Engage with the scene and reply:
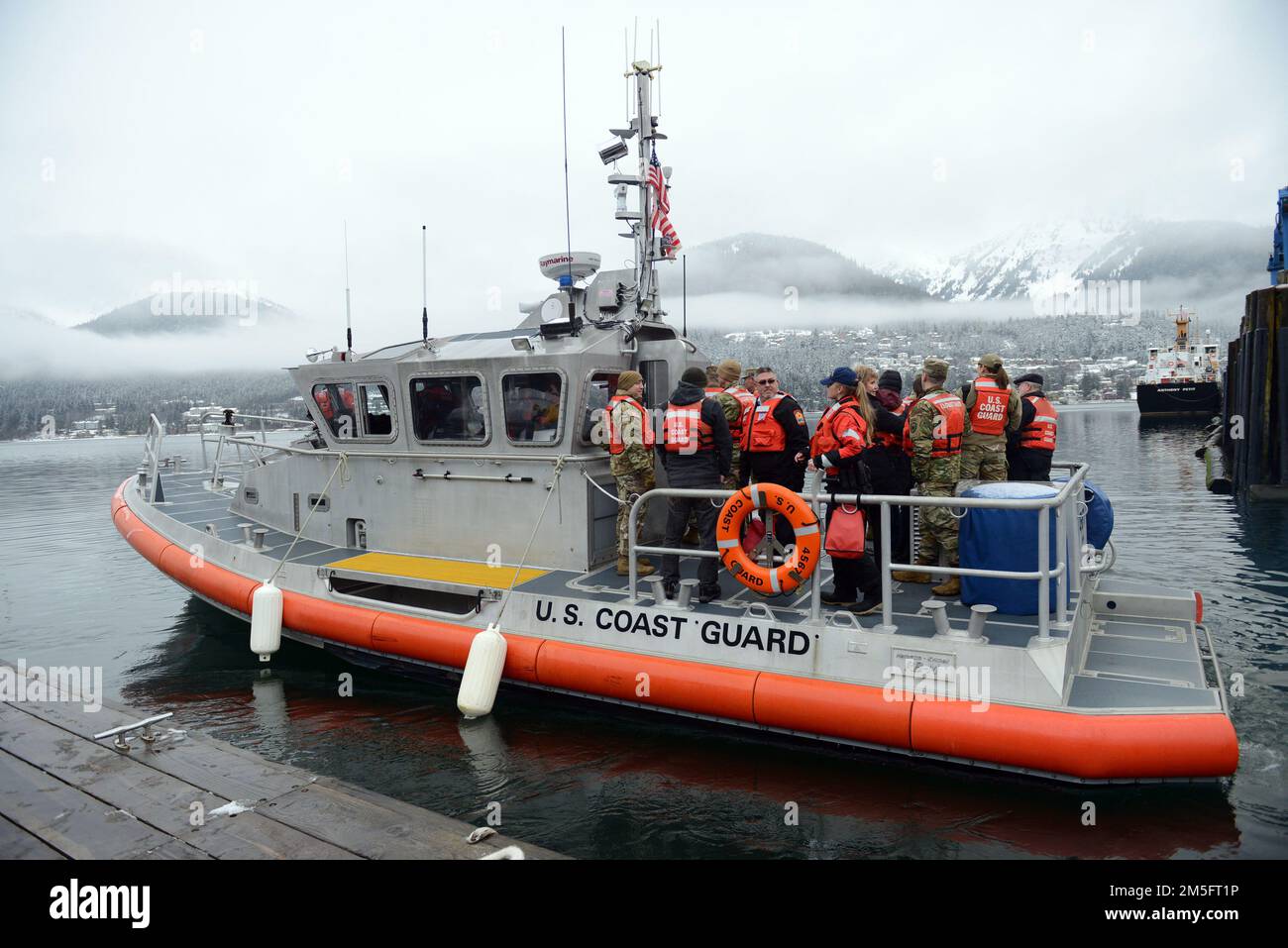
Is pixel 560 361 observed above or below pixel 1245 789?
above

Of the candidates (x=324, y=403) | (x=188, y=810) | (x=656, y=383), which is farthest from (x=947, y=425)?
(x=324, y=403)

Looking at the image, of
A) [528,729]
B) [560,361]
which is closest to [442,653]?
[528,729]

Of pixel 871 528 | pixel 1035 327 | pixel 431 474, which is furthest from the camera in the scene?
pixel 1035 327

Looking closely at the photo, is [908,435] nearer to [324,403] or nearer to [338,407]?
[338,407]

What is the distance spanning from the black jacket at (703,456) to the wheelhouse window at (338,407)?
365 cm

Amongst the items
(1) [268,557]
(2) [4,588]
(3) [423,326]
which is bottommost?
(2) [4,588]

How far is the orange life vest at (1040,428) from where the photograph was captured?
622 cm

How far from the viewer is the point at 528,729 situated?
19.7ft

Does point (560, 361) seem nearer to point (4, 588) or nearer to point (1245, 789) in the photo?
point (1245, 789)

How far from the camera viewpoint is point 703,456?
5656 mm

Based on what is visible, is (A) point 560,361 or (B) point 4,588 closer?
(A) point 560,361

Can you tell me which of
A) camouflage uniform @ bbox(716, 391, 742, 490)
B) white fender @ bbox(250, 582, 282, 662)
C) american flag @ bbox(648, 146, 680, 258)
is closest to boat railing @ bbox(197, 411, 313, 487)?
white fender @ bbox(250, 582, 282, 662)

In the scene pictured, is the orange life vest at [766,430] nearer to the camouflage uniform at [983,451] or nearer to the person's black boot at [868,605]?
the person's black boot at [868,605]
